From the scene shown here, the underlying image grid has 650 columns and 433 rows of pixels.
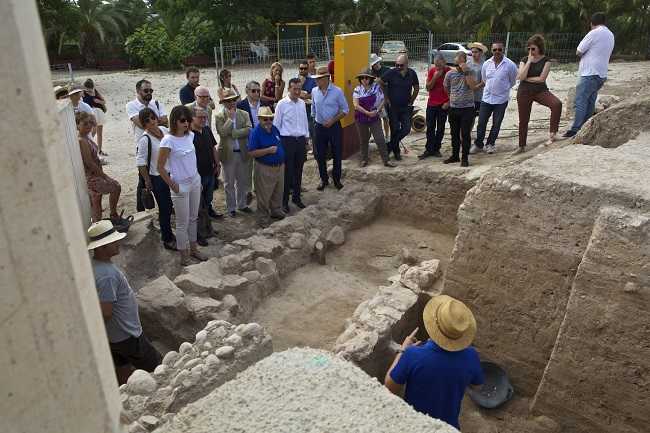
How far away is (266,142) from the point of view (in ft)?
24.2

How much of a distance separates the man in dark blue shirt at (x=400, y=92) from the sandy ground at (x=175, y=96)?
668 millimetres

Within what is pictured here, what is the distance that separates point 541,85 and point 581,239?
393cm

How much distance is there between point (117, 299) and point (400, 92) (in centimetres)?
630

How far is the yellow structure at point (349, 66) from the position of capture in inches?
373

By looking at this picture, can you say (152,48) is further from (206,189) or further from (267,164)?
(206,189)

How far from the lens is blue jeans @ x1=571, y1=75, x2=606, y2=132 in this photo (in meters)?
7.99

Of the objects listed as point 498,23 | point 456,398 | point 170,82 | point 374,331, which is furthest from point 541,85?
point 498,23

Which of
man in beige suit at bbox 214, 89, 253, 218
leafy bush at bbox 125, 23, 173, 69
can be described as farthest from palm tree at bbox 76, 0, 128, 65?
man in beige suit at bbox 214, 89, 253, 218

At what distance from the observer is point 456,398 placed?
11.2 ft

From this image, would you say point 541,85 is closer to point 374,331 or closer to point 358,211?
point 358,211

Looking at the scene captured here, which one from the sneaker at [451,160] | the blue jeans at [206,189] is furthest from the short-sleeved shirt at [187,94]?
the sneaker at [451,160]

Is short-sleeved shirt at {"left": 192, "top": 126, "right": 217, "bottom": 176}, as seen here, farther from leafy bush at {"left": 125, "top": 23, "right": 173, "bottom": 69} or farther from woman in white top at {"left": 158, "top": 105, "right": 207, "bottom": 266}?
leafy bush at {"left": 125, "top": 23, "right": 173, "bottom": 69}

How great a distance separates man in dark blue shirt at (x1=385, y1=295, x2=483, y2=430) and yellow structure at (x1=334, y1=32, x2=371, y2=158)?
22.3 ft

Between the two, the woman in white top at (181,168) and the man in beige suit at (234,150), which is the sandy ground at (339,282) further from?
the man in beige suit at (234,150)
